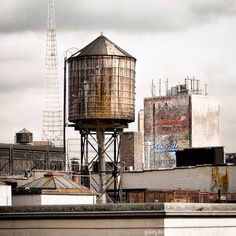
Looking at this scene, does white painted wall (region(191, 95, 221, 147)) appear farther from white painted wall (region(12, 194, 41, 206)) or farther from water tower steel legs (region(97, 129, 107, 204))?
white painted wall (region(12, 194, 41, 206))

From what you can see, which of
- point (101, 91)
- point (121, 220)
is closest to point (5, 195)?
point (121, 220)

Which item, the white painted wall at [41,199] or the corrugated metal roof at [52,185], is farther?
the corrugated metal roof at [52,185]

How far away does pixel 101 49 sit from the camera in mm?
59781

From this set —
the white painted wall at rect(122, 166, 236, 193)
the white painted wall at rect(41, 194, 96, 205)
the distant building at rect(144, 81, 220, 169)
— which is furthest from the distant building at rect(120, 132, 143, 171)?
the white painted wall at rect(41, 194, 96, 205)

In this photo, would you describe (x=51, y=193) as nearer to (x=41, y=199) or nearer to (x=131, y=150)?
(x=41, y=199)

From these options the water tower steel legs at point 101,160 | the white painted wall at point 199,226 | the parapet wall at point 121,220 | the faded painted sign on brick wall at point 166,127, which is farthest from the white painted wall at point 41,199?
the faded painted sign on brick wall at point 166,127

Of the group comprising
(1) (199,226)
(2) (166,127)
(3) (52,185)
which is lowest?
(1) (199,226)

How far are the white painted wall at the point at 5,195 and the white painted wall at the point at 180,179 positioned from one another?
799 inches

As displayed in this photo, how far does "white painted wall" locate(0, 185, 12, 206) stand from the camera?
43.0m

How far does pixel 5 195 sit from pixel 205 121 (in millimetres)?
71820

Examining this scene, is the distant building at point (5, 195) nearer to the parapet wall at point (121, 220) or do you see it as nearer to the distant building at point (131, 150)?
the parapet wall at point (121, 220)

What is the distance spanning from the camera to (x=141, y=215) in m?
35.3

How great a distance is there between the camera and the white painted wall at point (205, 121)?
11005cm

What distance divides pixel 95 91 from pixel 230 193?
11290mm
